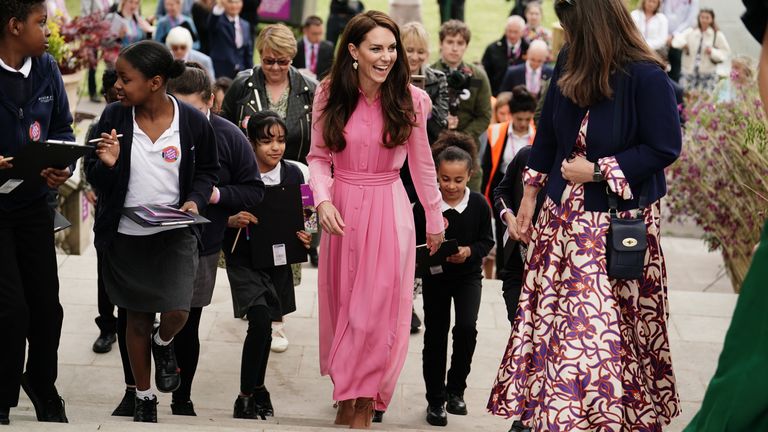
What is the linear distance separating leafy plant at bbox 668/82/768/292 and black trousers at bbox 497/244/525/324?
134 inches

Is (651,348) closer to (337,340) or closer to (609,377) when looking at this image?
(609,377)

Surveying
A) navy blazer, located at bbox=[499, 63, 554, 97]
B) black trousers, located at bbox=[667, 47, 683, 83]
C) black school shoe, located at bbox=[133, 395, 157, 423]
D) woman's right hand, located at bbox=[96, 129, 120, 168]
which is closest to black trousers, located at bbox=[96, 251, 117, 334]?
black school shoe, located at bbox=[133, 395, 157, 423]

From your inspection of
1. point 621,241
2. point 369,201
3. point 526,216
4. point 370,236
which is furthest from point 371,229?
point 621,241

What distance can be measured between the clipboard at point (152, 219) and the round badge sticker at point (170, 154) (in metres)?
0.24

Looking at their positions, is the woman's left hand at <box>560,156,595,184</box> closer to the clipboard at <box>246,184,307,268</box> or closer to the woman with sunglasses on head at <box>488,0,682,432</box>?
the woman with sunglasses on head at <box>488,0,682,432</box>

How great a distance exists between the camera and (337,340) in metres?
5.92

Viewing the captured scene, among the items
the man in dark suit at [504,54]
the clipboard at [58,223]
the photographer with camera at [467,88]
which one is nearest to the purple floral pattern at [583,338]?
the clipboard at [58,223]

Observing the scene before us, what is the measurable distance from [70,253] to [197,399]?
3768mm

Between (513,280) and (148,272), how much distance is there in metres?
1.85

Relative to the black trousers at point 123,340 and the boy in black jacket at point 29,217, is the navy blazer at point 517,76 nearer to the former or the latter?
the black trousers at point 123,340

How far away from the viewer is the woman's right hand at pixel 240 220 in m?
6.21

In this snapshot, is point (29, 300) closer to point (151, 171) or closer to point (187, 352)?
point (151, 171)

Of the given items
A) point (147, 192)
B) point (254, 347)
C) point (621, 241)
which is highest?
point (621, 241)

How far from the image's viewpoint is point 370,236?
5836 millimetres
